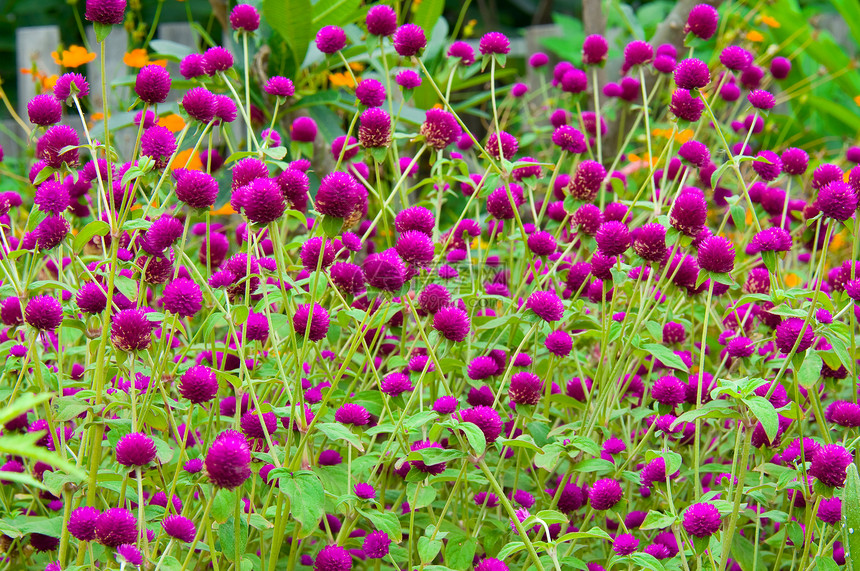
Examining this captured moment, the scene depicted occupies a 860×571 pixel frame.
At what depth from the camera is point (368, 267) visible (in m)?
1.22

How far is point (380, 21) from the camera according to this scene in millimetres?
1751

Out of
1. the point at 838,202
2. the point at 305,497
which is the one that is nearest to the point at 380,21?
the point at 838,202

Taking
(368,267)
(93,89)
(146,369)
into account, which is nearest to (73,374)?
(146,369)

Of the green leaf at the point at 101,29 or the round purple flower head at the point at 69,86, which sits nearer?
the green leaf at the point at 101,29

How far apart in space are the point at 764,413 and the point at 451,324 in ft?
1.64

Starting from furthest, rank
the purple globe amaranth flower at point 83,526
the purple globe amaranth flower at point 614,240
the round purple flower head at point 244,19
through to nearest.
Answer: the round purple flower head at point 244,19 → the purple globe amaranth flower at point 614,240 → the purple globe amaranth flower at point 83,526

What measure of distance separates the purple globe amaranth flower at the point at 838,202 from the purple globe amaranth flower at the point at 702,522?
0.57 metres

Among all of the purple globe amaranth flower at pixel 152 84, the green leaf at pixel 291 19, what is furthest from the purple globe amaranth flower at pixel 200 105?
the green leaf at pixel 291 19

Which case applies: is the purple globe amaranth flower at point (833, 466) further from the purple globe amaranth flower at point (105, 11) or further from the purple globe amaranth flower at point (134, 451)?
the purple globe amaranth flower at point (105, 11)

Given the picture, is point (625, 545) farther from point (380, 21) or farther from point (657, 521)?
point (380, 21)

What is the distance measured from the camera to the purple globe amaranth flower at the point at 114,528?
105 centimetres

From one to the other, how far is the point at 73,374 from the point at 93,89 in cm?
335

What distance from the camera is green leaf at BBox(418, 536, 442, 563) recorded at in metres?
1.18

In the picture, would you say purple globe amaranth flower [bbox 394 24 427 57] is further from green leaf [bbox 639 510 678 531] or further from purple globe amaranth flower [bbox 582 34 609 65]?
green leaf [bbox 639 510 678 531]
